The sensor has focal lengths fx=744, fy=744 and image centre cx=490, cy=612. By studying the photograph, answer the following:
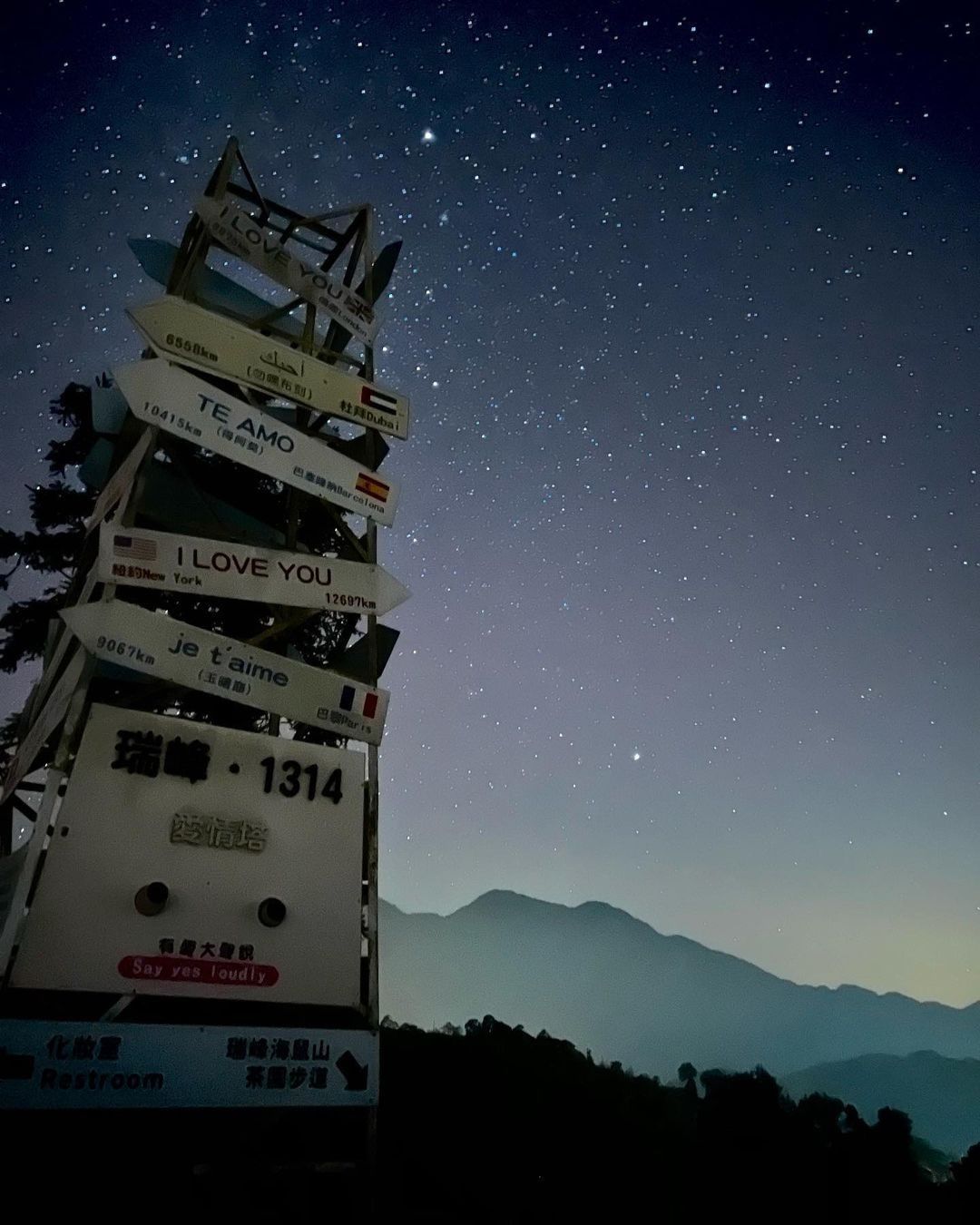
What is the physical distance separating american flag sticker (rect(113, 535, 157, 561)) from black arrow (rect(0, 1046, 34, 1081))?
3762mm

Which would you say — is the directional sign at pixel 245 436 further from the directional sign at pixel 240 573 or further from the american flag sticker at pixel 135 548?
the american flag sticker at pixel 135 548

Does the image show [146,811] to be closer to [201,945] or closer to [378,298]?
[201,945]

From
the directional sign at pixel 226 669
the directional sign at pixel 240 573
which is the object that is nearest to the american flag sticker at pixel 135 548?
the directional sign at pixel 240 573

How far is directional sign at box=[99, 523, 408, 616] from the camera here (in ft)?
21.5

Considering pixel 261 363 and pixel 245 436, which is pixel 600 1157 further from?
pixel 261 363

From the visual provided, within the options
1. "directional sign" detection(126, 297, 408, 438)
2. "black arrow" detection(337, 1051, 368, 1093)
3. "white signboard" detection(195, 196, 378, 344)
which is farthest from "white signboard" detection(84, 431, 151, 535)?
"black arrow" detection(337, 1051, 368, 1093)

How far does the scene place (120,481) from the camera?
298 inches

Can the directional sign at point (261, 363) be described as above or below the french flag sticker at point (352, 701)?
Result: above

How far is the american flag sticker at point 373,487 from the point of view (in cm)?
818

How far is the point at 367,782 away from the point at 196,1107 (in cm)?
285

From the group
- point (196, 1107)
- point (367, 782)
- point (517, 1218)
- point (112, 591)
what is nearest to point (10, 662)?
point (112, 591)

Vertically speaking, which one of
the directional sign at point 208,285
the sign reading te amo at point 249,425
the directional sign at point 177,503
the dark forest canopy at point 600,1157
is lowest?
the dark forest canopy at point 600,1157

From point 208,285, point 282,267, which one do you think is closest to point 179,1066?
point 208,285

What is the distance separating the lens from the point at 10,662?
13.1 m
